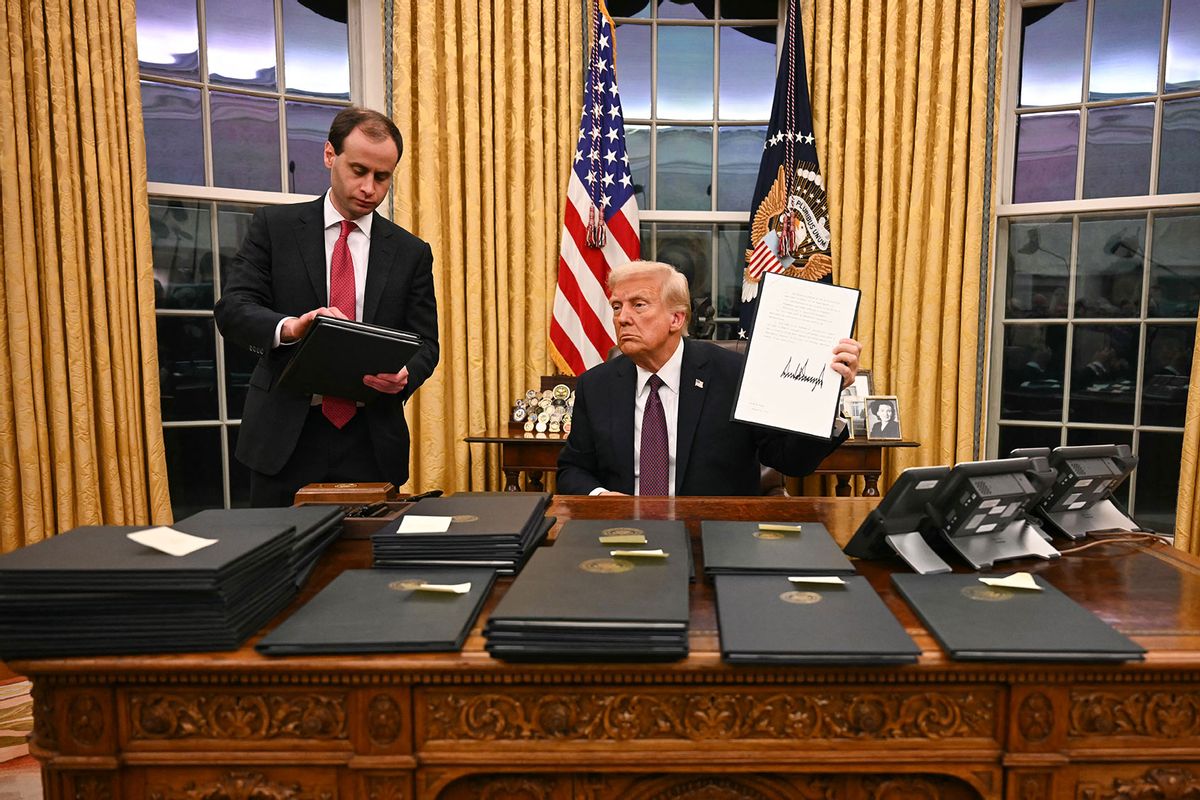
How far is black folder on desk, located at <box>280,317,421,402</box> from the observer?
1661 mm

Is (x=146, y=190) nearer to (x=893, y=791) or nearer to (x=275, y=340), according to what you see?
(x=275, y=340)

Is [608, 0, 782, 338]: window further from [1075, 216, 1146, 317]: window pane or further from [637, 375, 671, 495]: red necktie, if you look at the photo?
[637, 375, 671, 495]: red necktie

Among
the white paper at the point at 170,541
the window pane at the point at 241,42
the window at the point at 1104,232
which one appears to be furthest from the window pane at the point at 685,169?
the white paper at the point at 170,541

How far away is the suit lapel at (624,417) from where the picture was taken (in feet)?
6.81

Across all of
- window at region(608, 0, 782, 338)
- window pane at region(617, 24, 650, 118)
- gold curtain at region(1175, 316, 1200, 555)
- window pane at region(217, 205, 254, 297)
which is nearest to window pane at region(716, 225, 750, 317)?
window at region(608, 0, 782, 338)

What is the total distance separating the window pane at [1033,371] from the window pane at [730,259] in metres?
A: 1.44

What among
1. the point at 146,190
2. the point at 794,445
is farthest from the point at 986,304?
the point at 146,190

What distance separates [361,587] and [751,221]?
3206 millimetres

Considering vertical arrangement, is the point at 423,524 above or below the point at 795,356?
below

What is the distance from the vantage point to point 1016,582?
110cm

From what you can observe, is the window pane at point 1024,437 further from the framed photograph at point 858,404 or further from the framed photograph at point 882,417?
the framed photograph at point 858,404

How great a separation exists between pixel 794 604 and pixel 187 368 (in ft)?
11.1

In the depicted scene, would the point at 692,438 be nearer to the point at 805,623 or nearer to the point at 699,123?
the point at 805,623

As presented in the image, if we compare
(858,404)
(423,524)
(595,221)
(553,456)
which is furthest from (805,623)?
(595,221)
